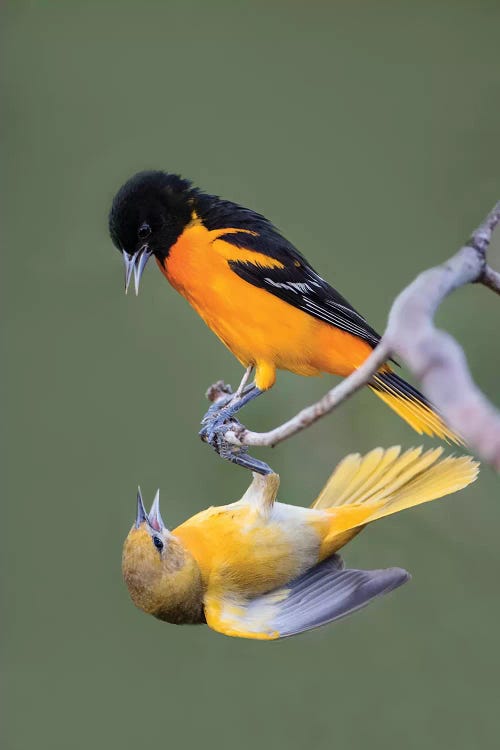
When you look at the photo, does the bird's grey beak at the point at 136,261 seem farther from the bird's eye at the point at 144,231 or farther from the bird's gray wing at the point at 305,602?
the bird's gray wing at the point at 305,602

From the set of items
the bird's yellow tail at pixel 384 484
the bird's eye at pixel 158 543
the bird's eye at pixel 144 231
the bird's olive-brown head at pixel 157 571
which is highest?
the bird's eye at pixel 144 231

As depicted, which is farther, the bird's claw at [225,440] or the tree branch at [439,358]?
the bird's claw at [225,440]

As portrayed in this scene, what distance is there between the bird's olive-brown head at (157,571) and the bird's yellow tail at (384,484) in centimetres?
29

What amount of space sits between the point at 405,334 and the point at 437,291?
147 millimetres

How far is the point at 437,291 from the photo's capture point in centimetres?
114

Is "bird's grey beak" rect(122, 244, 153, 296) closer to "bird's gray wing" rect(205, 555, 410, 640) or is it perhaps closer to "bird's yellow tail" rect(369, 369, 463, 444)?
"bird's yellow tail" rect(369, 369, 463, 444)

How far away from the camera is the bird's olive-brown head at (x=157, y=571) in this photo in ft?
6.11

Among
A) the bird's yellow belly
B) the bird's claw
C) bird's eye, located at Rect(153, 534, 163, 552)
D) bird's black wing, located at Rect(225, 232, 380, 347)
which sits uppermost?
bird's black wing, located at Rect(225, 232, 380, 347)

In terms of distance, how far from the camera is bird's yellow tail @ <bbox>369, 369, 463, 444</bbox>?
5.11ft

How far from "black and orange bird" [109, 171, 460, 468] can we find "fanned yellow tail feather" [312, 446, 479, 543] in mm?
174

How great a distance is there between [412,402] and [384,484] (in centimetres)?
19

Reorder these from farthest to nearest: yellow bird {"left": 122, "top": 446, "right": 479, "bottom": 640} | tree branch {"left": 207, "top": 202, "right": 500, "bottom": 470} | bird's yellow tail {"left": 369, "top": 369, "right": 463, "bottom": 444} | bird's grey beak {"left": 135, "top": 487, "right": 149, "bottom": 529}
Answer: bird's grey beak {"left": 135, "top": 487, "right": 149, "bottom": 529} < yellow bird {"left": 122, "top": 446, "right": 479, "bottom": 640} < bird's yellow tail {"left": 369, "top": 369, "right": 463, "bottom": 444} < tree branch {"left": 207, "top": 202, "right": 500, "bottom": 470}

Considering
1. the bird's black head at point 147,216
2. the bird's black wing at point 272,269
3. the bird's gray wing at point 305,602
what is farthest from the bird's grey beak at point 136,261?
the bird's gray wing at point 305,602

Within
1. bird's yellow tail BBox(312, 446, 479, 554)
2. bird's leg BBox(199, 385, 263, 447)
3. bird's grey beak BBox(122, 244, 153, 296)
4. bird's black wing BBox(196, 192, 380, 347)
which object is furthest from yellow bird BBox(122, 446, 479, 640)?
bird's grey beak BBox(122, 244, 153, 296)
